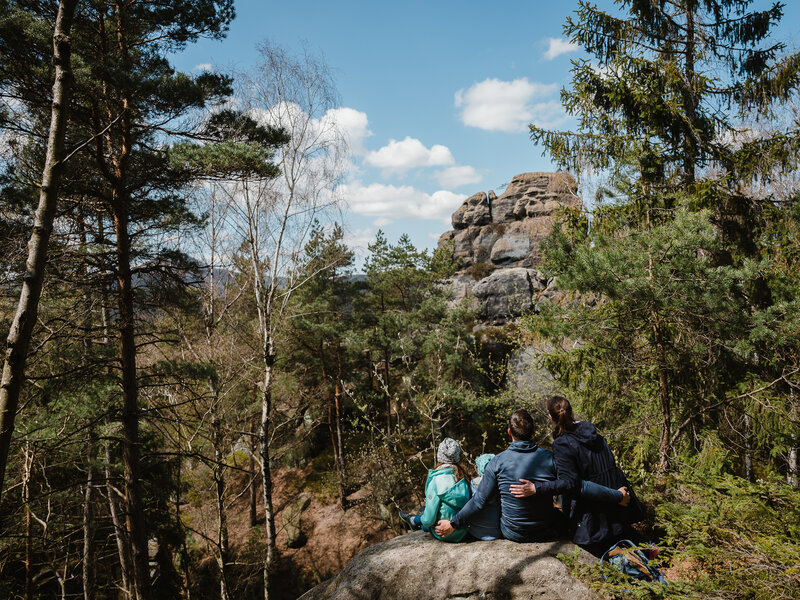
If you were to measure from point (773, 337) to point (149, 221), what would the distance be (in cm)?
793

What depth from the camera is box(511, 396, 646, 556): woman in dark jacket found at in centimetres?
312

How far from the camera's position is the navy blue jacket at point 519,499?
3328 mm

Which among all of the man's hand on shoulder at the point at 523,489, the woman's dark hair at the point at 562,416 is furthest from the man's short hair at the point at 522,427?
the man's hand on shoulder at the point at 523,489

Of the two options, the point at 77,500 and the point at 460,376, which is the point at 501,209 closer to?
the point at 460,376

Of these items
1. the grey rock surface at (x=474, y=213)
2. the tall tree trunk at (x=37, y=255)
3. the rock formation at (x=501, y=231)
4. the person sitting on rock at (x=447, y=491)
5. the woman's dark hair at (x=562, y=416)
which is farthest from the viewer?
the grey rock surface at (x=474, y=213)

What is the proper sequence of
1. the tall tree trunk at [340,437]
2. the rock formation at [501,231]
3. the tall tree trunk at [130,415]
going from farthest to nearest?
the rock formation at [501,231] → the tall tree trunk at [340,437] → the tall tree trunk at [130,415]

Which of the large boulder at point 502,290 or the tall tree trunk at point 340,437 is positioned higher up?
the large boulder at point 502,290

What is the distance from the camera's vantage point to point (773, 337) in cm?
478

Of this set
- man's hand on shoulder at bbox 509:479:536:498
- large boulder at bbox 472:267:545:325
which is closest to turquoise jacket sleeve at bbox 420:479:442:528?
man's hand on shoulder at bbox 509:479:536:498

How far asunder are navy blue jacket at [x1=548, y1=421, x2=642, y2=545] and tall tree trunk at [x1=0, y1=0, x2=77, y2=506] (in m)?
3.67

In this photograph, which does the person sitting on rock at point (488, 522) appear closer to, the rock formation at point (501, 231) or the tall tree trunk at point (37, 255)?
the tall tree trunk at point (37, 255)

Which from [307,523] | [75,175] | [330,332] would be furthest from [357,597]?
[307,523]

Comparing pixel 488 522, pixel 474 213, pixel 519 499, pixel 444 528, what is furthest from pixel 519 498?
pixel 474 213

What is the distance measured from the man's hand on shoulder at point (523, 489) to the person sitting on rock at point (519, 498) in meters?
0.03
